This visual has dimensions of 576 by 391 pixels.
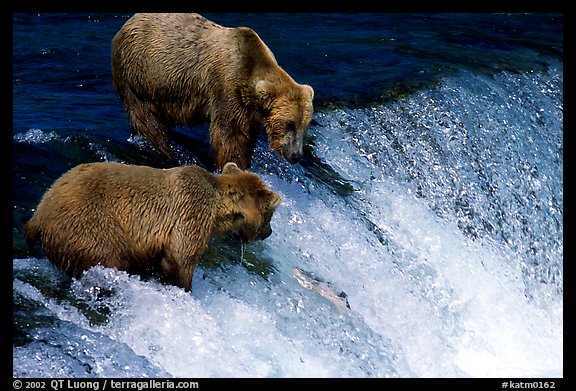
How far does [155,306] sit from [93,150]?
2.69 metres

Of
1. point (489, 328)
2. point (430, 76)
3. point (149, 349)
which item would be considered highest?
point (430, 76)

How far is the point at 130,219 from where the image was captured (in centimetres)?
670

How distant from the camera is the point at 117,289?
6.63m

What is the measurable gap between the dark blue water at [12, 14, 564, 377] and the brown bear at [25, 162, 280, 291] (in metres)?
0.16

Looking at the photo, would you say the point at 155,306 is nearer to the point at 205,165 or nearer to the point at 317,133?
the point at 205,165

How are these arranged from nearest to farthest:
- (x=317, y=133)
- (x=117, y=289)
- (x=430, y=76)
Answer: (x=117, y=289)
(x=317, y=133)
(x=430, y=76)

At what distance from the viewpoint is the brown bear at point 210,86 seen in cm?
872

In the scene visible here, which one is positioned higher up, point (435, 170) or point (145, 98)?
point (145, 98)

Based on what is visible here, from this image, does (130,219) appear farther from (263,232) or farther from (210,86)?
(210,86)

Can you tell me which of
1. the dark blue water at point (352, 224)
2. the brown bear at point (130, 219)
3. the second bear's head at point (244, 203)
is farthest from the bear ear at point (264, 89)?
the brown bear at point (130, 219)

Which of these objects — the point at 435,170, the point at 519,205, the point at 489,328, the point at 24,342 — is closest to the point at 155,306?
the point at 24,342

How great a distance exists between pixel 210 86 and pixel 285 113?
2.49ft

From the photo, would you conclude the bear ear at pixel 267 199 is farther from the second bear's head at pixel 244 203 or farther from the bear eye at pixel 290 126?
the bear eye at pixel 290 126

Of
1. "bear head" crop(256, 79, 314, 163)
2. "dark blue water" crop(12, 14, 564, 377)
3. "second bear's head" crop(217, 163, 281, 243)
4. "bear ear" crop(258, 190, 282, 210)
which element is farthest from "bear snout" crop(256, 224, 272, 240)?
"bear head" crop(256, 79, 314, 163)
